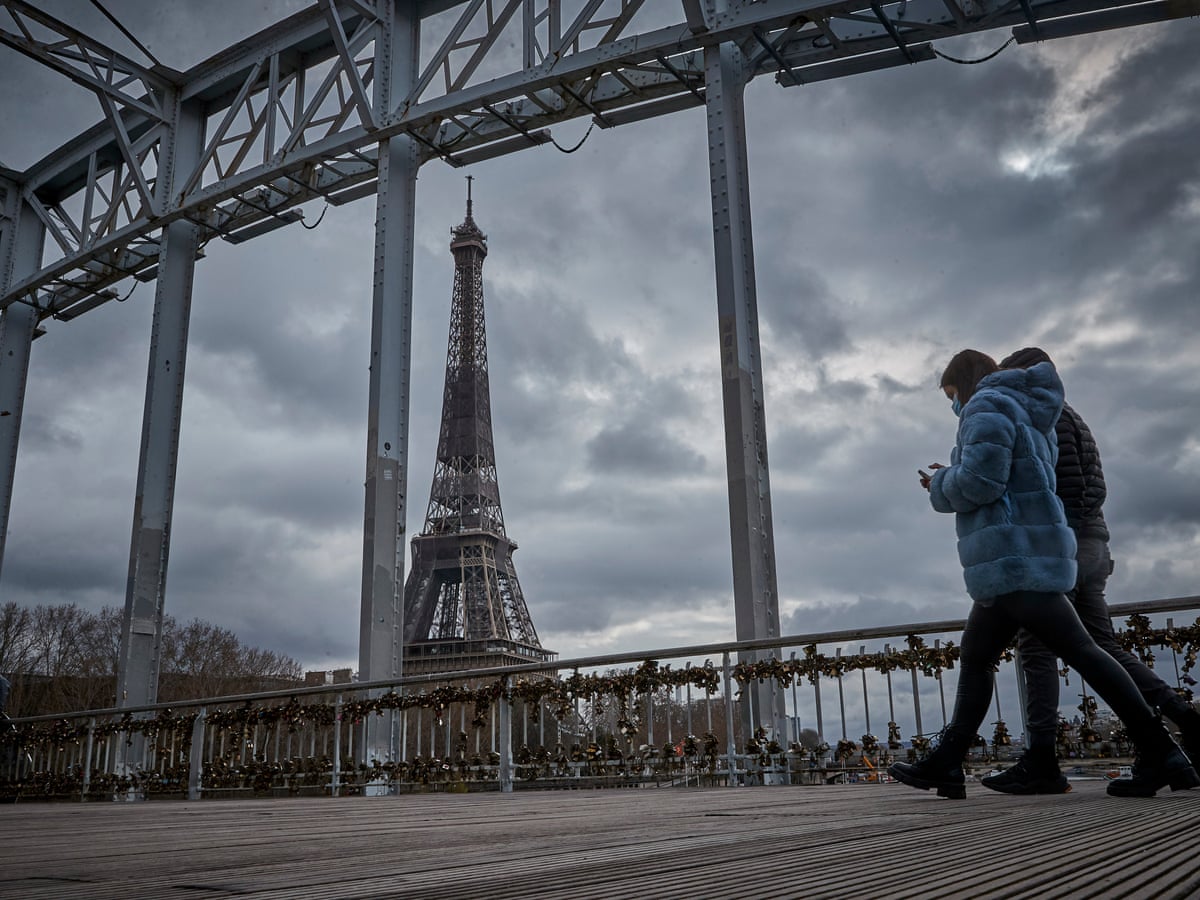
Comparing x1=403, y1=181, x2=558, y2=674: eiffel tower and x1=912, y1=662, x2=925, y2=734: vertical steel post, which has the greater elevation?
x1=403, y1=181, x2=558, y2=674: eiffel tower

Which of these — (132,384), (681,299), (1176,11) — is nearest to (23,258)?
(132,384)

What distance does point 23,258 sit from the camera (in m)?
14.1

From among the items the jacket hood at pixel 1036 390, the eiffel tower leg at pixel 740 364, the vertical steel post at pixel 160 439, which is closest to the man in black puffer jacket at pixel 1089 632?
the jacket hood at pixel 1036 390

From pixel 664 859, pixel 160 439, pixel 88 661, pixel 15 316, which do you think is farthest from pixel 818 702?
pixel 88 661

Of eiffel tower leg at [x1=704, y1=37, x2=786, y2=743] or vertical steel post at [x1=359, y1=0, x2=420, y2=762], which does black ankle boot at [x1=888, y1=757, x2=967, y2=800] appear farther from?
vertical steel post at [x1=359, y1=0, x2=420, y2=762]

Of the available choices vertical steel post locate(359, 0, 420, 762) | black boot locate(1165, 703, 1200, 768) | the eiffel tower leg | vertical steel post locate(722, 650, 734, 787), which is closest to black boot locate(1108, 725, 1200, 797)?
black boot locate(1165, 703, 1200, 768)

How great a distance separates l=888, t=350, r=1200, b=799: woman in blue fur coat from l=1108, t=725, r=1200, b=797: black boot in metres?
0.01

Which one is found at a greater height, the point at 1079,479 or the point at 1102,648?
the point at 1079,479

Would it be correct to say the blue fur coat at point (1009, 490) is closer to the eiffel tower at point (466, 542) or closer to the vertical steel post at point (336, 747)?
the vertical steel post at point (336, 747)

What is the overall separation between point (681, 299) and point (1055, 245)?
4.10 metres

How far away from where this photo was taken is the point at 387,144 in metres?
9.82

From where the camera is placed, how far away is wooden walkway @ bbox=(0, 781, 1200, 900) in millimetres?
773

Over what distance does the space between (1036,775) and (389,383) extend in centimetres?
735

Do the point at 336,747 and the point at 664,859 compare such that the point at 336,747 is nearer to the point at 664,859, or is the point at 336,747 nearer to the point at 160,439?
the point at 160,439
